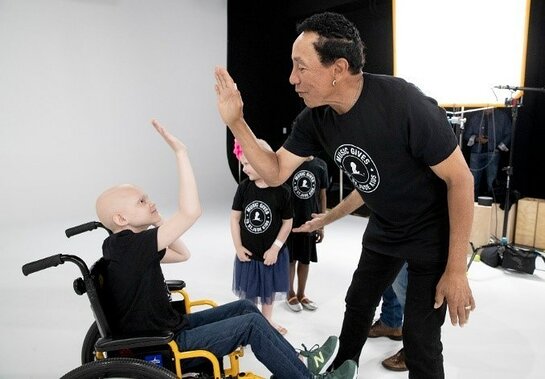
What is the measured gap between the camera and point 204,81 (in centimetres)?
616

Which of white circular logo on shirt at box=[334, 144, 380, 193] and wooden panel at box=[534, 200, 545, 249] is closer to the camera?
white circular logo on shirt at box=[334, 144, 380, 193]

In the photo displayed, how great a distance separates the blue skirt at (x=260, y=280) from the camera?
6.82 ft

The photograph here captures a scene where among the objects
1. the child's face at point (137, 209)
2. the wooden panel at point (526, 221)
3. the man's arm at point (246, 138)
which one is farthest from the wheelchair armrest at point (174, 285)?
the wooden panel at point (526, 221)

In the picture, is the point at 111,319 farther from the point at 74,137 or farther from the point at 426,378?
the point at 74,137

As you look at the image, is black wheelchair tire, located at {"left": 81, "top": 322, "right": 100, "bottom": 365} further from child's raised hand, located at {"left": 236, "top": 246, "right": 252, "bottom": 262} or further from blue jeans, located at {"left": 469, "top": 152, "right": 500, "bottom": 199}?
blue jeans, located at {"left": 469, "top": 152, "right": 500, "bottom": 199}

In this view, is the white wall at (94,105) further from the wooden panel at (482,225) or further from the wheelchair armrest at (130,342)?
the wheelchair armrest at (130,342)

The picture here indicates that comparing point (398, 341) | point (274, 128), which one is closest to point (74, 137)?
point (274, 128)

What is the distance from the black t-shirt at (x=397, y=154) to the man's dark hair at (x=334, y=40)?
0.09m

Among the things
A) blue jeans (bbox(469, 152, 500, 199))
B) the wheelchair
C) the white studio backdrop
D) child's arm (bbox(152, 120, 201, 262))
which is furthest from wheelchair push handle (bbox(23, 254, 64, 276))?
blue jeans (bbox(469, 152, 500, 199))

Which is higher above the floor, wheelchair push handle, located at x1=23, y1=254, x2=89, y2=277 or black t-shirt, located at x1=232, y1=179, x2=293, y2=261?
wheelchair push handle, located at x1=23, y1=254, x2=89, y2=277

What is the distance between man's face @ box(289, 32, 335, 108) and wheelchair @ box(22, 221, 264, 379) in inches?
29.5

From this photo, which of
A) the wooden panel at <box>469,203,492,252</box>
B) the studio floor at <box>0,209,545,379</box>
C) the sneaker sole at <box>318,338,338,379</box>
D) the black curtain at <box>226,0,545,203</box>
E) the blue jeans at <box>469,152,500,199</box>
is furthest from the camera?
the black curtain at <box>226,0,545,203</box>

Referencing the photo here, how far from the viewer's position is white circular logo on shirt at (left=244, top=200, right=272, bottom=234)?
207cm

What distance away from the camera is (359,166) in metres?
1.25
